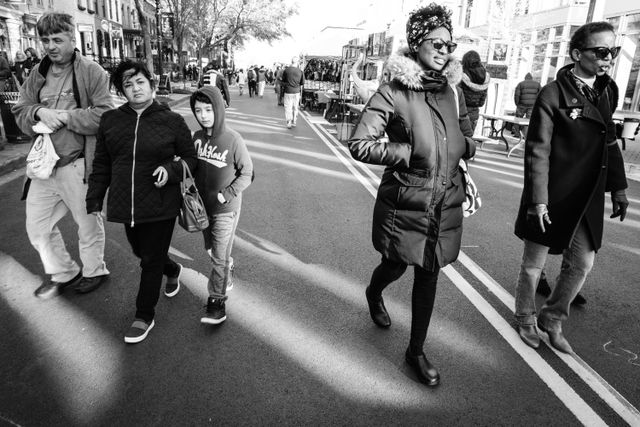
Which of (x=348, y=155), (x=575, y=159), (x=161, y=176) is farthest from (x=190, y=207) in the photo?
(x=348, y=155)

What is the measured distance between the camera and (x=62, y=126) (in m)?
3.40

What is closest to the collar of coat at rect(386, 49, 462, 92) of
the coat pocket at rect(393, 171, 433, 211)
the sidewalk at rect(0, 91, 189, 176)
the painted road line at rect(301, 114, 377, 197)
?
the coat pocket at rect(393, 171, 433, 211)

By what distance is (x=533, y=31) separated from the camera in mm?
23344

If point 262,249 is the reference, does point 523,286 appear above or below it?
above

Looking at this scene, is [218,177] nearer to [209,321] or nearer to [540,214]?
[209,321]

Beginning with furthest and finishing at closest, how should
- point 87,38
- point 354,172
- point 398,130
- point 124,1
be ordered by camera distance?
point 124,1
point 87,38
point 354,172
point 398,130

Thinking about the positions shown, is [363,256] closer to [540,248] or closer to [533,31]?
[540,248]

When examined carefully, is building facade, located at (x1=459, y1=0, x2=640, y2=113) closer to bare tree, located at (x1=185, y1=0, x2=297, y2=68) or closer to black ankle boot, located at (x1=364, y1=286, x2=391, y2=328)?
black ankle boot, located at (x1=364, y1=286, x2=391, y2=328)

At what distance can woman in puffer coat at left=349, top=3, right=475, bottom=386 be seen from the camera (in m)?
2.51

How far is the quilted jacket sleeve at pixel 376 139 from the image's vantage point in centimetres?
247

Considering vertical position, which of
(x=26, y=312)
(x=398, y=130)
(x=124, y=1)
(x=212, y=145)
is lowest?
(x=26, y=312)

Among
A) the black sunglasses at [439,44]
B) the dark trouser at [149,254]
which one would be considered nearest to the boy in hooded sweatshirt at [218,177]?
the dark trouser at [149,254]

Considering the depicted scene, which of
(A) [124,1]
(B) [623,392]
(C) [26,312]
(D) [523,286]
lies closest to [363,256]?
(D) [523,286]

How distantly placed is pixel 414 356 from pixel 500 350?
2.39ft
